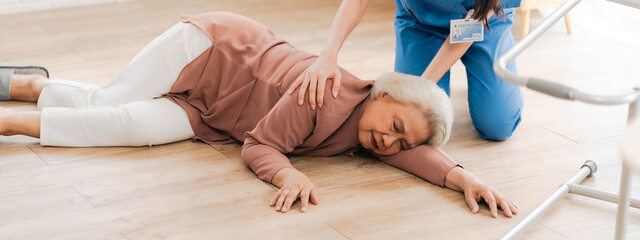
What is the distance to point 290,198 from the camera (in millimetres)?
1772

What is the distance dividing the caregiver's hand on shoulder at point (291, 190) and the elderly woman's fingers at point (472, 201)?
1.19 ft

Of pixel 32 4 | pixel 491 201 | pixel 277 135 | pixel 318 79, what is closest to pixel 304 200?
pixel 277 135

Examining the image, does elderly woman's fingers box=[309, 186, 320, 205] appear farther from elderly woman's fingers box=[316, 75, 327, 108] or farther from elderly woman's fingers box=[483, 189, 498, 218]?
elderly woman's fingers box=[483, 189, 498, 218]

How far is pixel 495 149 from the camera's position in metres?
2.18

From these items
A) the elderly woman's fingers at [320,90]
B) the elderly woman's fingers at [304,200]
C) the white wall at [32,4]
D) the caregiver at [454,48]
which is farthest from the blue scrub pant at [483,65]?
the white wall at [32,4]

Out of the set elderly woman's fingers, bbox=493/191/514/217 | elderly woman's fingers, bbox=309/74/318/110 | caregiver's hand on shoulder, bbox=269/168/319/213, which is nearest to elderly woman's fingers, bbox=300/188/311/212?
caregiver's hand on shoulder, bbox=269/168/319/213

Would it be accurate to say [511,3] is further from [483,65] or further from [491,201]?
[491,201]

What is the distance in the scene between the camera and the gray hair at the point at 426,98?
1.84 metres

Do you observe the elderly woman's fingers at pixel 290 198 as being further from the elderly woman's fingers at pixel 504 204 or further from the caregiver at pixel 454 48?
the elderly woman's fingers at pixel 504 204

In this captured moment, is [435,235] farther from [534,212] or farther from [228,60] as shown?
[228,60]

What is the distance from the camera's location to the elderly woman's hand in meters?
1.79

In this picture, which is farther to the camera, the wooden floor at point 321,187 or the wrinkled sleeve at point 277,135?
the wrinkled sleeve at point 277,135

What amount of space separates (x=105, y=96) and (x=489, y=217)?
3.77 feet

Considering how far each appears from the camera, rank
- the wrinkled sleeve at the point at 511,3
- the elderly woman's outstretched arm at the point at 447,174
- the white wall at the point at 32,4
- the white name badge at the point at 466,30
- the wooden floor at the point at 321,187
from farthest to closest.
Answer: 1. the white wall at the point at 32,4
2. the wrinkled sleeve at the point at 511,3
3. the white name badge at the point at 466,30
4. the elderly woman's outstretched arm at the point at 447,174
5. the wooden floor at the point at 321,187
